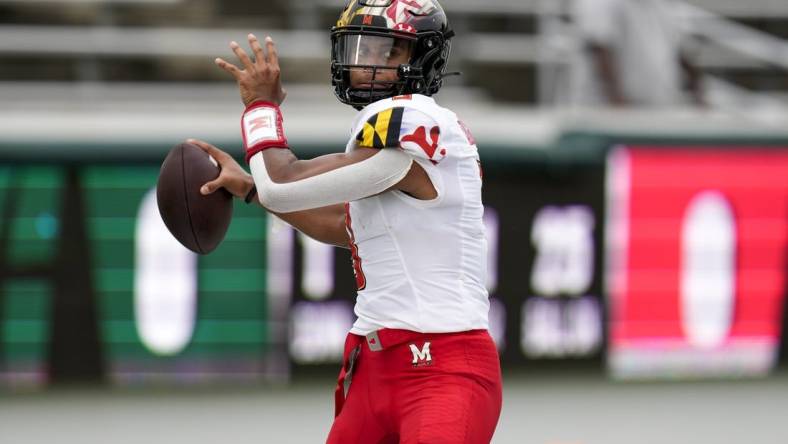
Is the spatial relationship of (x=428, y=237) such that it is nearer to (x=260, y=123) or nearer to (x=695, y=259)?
(x=260, y=123)

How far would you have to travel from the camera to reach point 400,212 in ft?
9.95

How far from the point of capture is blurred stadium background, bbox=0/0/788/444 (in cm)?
664

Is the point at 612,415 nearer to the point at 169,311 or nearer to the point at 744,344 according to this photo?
the point at 744,344

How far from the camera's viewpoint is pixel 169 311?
265 inches

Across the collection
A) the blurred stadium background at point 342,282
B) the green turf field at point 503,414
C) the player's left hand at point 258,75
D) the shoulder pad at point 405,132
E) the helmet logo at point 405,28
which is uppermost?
the helmet logo at point 405,28

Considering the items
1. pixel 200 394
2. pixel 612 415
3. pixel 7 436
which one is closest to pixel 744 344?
pixel 612 415

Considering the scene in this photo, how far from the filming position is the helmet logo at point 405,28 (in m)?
3.08

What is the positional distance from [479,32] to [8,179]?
4.12 metres

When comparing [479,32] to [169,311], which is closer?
[169,311]

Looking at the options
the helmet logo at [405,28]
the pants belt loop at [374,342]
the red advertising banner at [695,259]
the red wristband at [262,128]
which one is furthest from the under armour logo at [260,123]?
the red advertising banner at [695,259]

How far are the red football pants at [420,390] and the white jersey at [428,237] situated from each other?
0.05m

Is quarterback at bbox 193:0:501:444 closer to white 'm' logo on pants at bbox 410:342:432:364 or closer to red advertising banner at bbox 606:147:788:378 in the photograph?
white 'm' logo on pants at bbox 410:342:432:364

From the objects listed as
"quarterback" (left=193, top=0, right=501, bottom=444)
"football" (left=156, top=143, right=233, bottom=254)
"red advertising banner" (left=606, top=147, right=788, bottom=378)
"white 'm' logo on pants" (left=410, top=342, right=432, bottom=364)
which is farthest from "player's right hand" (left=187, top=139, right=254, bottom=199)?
"red advertising banner" (left=606, top=147, right=788, bottom=378)

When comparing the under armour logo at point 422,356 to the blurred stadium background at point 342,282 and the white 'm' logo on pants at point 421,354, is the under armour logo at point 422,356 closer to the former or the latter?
A: the white 'm' logo on pants at point 421,354
